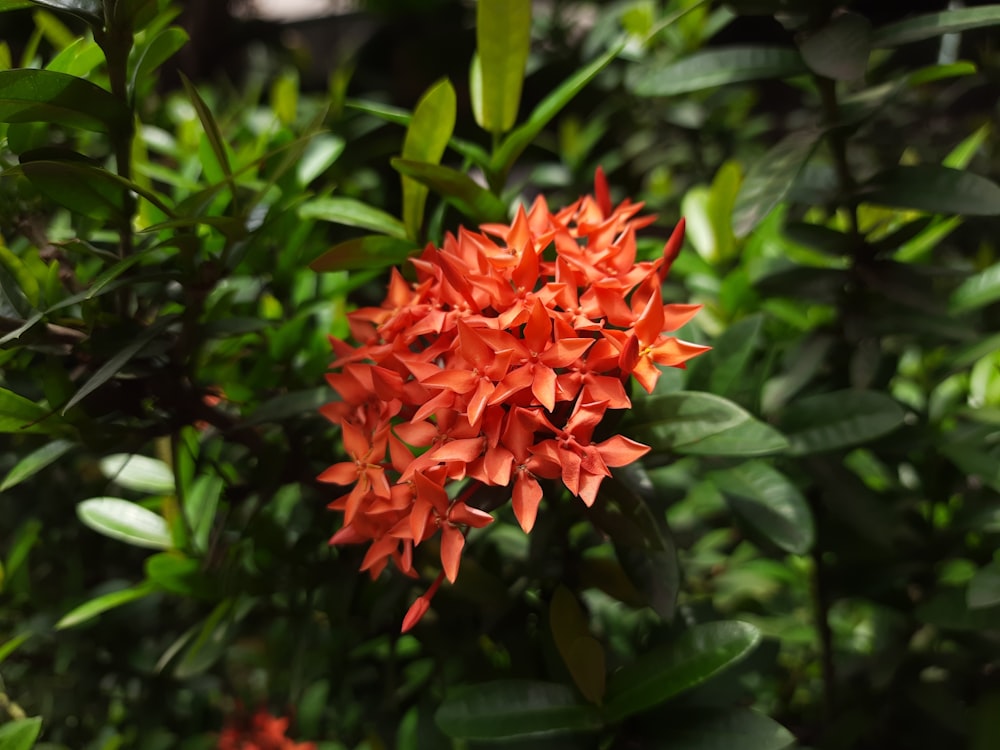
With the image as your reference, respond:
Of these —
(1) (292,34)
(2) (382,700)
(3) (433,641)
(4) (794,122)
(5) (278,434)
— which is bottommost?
(2) (382,700)

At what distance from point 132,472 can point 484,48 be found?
571 mm

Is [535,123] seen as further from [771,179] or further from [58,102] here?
[58,102]

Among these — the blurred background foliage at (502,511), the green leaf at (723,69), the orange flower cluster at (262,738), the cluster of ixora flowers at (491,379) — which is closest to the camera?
the cluster of ixora flowers at (491,379)

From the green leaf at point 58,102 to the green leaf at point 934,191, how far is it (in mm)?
645

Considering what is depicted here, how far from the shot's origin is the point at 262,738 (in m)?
0.87

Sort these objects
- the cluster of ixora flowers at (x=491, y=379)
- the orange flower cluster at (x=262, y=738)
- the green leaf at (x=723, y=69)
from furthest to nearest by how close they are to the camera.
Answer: the orange flower cluster at (x=262, y=738) → the green leaf at (x=723, y=69) → the cluster of ixora flowers at (x=491, y=379)

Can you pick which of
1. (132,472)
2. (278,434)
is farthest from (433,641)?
(132,472)

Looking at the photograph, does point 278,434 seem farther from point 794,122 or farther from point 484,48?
point 794,122

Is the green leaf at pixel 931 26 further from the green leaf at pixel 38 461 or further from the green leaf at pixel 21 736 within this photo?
the green leaf at pixel 21 736

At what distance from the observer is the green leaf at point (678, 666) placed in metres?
0.54

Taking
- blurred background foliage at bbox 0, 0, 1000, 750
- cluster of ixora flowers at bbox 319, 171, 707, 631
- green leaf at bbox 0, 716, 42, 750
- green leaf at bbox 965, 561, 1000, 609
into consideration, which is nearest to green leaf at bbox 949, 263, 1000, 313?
blurred background foliage at bbox 0, 0, 1000, 750

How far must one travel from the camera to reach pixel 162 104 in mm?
1312

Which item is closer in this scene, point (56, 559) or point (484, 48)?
point (484, 48)

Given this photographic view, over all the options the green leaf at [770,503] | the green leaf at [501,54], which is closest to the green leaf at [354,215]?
the green leaf at [501,54]
